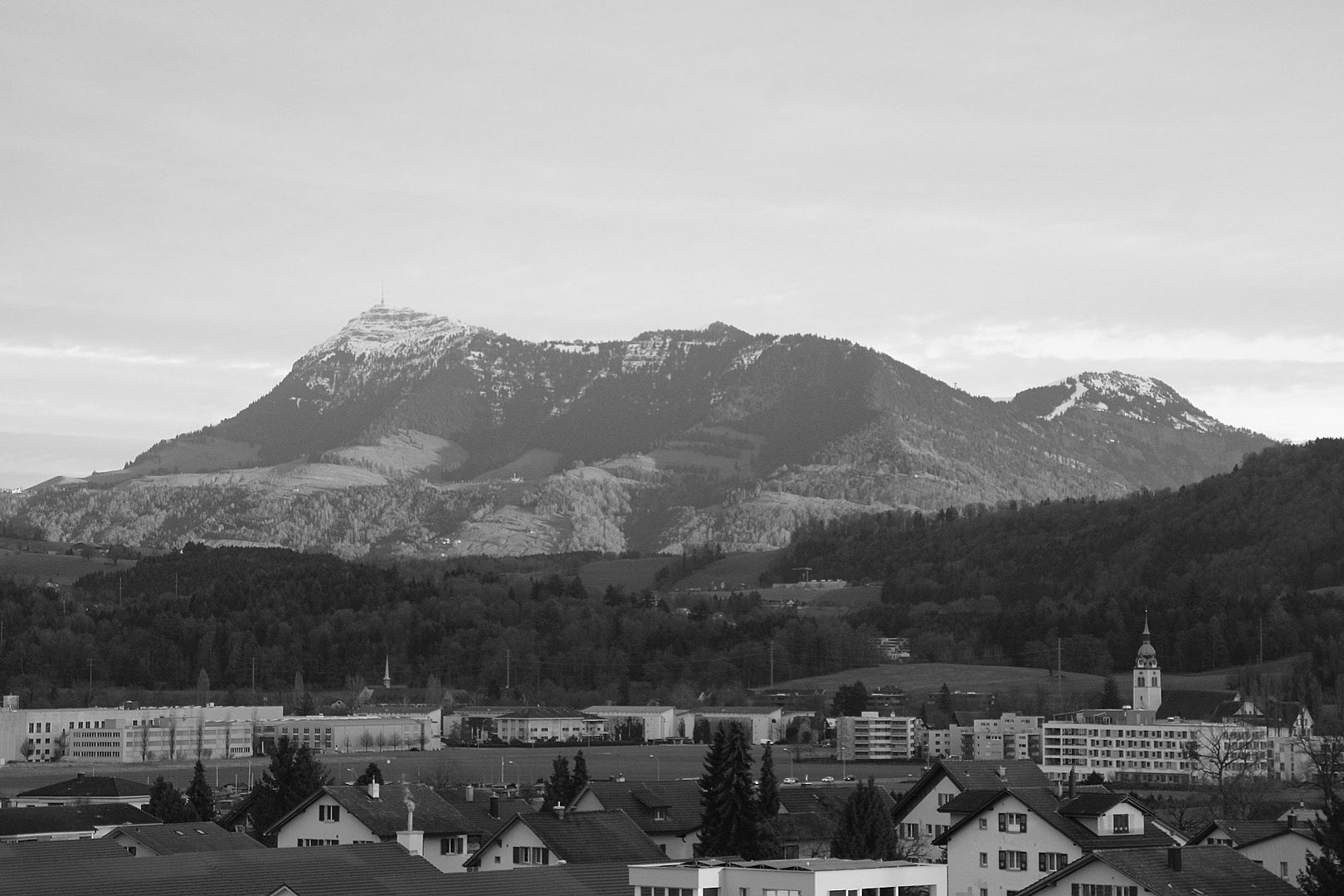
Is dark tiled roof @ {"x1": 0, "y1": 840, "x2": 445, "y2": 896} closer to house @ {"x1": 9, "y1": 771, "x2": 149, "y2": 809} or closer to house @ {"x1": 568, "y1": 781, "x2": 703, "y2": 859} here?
house @ {"x1": 568, "y1": 781, "x2": 703, "y2": 859}

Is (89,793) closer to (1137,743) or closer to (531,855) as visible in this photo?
(531,855)

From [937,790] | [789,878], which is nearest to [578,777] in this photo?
[937,790]

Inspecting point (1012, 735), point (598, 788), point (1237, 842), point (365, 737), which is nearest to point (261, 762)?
point (365, 737)

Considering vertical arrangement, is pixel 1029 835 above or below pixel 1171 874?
above

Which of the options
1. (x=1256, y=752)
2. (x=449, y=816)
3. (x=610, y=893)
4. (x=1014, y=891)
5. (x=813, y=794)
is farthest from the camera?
(x=1256, y=752)

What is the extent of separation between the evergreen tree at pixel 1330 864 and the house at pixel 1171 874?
2.71m

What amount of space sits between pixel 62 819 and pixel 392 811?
22.4m

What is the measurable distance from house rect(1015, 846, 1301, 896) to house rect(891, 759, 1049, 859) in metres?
14.2

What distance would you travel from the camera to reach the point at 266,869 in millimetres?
48531

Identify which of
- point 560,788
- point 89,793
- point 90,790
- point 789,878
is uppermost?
point 560,788

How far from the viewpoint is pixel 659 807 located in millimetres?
62312

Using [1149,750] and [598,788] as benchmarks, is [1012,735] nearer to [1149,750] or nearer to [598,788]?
[1149,750]

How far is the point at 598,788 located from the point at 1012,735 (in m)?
113

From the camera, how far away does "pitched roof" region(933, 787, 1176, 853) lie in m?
55.4
